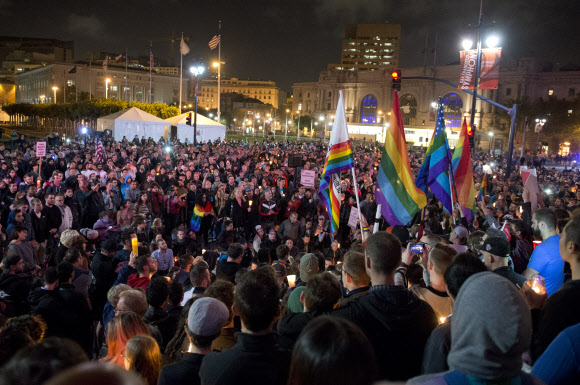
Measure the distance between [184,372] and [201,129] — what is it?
34.9 metres

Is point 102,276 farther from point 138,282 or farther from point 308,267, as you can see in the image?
point 308,267

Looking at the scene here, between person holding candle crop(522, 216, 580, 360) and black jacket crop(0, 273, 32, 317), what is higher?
person holding candle crop(522, 216, 580, 360)

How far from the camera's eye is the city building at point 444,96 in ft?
229

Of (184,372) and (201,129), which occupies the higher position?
(201,129)

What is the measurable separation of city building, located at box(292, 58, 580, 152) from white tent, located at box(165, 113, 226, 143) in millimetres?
34209

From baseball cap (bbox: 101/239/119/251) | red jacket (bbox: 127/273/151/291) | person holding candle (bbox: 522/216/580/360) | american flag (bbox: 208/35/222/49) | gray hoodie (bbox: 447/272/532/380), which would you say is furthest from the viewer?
american flag (bbox: 208/35/222/49)

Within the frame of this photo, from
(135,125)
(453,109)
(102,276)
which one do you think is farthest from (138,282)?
(453,109)

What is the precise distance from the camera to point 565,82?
69.9 m

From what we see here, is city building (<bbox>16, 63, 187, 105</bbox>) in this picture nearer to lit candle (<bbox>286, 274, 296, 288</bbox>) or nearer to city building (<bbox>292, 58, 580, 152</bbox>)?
city building (<bbox>292, 58, 580, 152</bbox>)

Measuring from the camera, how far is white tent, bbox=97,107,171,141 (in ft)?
111

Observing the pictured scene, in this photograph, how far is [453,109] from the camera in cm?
8144

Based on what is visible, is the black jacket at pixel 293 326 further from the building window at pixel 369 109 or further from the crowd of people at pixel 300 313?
the building window at pixel 369 109

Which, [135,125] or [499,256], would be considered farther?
[135,125]

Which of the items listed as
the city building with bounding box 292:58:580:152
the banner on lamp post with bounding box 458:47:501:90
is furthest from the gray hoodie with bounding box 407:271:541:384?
the city building with bounding box 292:58:580:152
